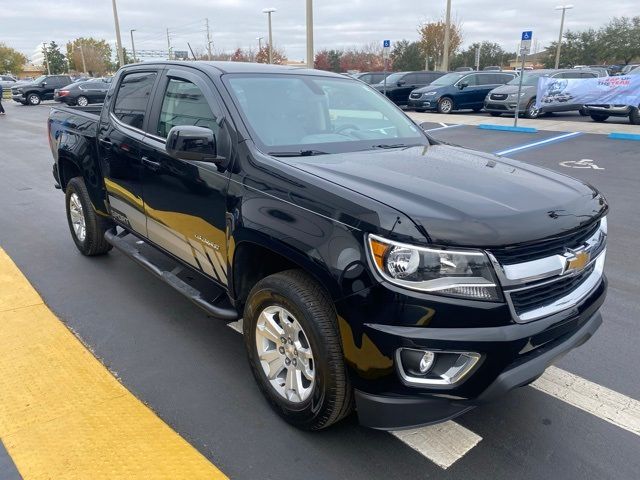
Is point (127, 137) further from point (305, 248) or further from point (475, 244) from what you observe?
point (475, 244)

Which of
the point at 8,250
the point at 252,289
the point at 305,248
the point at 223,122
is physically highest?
the point at 223,122

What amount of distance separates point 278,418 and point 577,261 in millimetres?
1734

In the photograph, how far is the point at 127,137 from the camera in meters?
4.06

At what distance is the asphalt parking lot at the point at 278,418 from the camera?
2512 millimetres

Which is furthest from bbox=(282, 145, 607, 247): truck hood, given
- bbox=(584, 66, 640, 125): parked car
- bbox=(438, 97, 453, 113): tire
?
bbox=(438, 97, 453, 113): tire

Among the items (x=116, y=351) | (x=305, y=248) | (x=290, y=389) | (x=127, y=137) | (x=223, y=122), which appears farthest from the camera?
(x=127, y=137)

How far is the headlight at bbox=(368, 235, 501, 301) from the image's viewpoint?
215 centimetres

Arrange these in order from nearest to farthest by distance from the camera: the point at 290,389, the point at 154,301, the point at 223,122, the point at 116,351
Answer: the point at 290,389
the point at 223,122
the point at 116,351
the point at 154,301

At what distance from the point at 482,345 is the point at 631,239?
15.1 ft

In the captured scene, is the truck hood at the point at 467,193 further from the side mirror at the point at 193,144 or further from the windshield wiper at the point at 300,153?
the side mirror at the point at 193,144

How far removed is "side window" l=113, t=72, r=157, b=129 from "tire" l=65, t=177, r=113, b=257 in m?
1.03

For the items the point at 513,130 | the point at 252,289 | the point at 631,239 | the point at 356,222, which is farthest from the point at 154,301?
the point at 513,130

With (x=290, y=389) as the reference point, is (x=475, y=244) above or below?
above

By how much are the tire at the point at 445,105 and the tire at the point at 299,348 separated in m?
18.3
